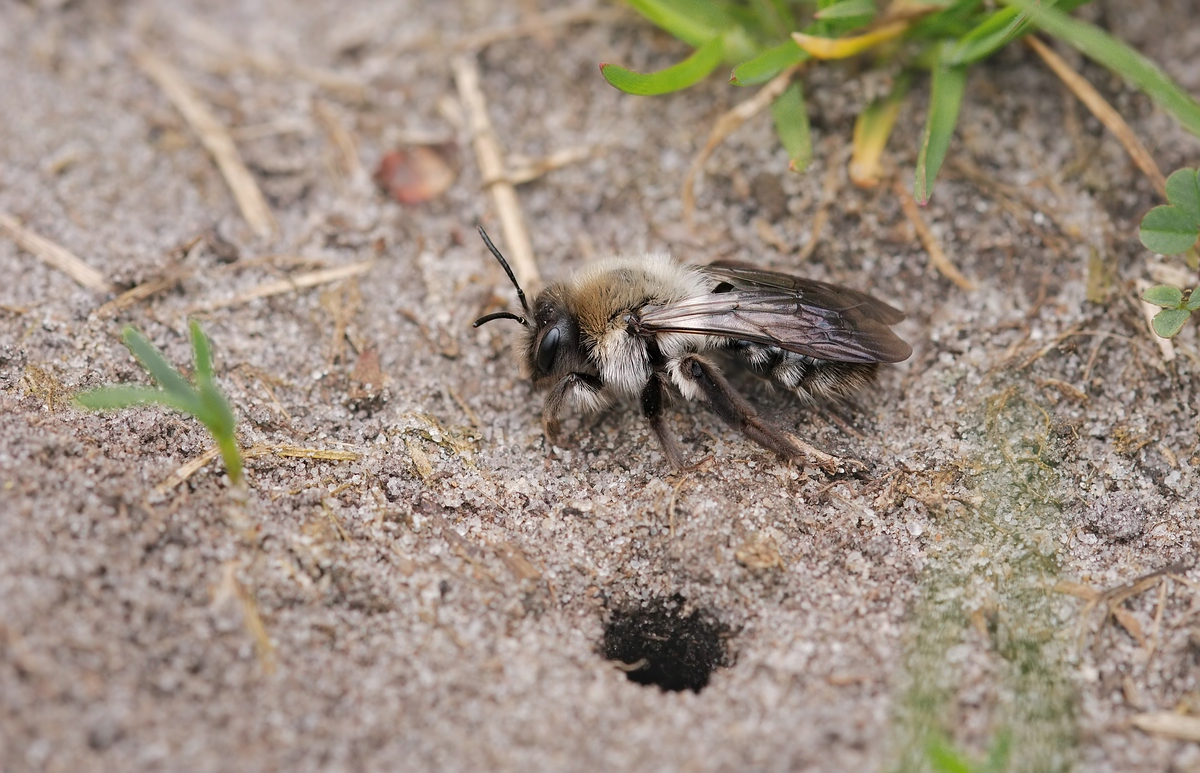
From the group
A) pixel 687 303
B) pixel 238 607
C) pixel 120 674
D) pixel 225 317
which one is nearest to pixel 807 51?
pixel 687 303

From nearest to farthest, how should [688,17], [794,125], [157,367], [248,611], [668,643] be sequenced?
[157,367] → [248,611] → [668,643] → [794,125] → [688,17]

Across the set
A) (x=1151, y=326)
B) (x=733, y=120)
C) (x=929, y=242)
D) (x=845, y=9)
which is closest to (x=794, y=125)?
(x=733, y=120)

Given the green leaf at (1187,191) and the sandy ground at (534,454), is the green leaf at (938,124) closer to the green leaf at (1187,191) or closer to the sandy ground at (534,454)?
the sandy ground at (534,454)

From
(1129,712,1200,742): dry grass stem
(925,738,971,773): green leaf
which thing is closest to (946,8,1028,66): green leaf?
(1129,712,1200,742): dry grass stem

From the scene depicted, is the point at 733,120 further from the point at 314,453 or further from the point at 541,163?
the point at 314,453

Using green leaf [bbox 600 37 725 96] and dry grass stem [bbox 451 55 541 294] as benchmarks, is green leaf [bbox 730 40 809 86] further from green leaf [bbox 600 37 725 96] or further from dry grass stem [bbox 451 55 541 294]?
dry grass stem [bbox 451 55 541 294]

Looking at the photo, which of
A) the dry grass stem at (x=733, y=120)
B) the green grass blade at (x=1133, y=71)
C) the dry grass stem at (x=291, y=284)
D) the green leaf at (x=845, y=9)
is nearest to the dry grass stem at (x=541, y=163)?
the dry grass stem at (x=733, y=120)
